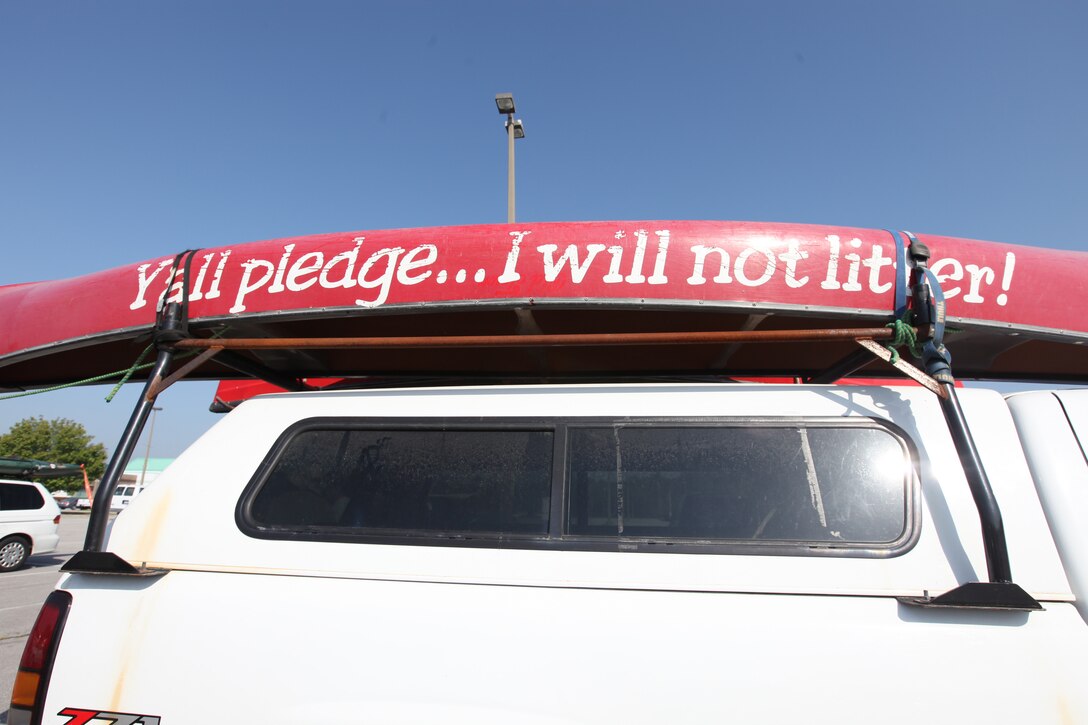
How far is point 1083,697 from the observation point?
1325mm

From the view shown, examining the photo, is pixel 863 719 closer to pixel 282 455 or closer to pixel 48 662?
pixel 282 455

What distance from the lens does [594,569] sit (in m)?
1.56

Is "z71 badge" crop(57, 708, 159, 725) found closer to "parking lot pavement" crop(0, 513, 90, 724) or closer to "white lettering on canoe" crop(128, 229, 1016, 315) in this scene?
"white lettering on canoe" crop(128, 229, 1016, 315)

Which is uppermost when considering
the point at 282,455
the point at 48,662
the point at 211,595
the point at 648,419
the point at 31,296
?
the point at 31,296

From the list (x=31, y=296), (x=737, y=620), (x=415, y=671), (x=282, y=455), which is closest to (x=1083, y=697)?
(x=737, y=620)

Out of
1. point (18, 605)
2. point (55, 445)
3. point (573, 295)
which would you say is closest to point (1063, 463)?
point (573, 295)

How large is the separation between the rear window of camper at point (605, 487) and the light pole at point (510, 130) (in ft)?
20.3

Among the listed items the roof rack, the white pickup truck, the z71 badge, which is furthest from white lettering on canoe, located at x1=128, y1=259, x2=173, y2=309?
the z71 badge

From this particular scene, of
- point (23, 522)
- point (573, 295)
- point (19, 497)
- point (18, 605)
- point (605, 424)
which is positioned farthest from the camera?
point (19, 497)

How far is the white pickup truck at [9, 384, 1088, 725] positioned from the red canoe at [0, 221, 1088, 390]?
1.17ft

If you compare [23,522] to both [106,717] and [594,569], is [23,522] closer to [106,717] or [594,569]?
[106,717]

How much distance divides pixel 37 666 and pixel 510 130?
7.45 meters

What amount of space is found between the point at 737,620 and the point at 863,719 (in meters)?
0.31

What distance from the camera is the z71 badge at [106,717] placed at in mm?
1521
